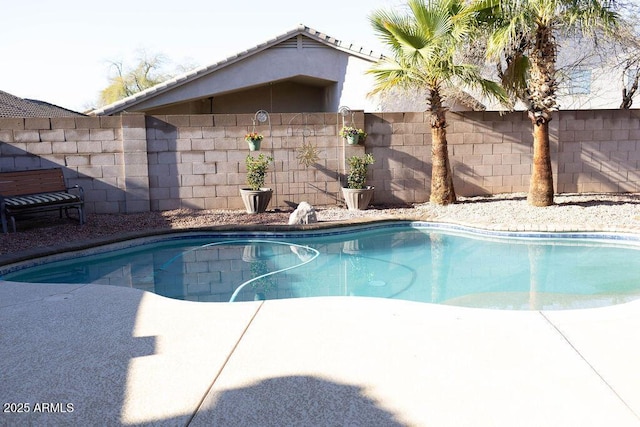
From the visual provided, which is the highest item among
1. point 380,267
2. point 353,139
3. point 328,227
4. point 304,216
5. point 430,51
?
point 430,51

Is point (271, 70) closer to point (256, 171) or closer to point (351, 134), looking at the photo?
point (351, 134)

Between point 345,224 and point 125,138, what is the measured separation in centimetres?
458

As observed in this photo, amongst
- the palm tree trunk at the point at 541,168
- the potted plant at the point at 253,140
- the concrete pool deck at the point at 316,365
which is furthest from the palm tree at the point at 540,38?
the concrete pool deck at the point at 316,365

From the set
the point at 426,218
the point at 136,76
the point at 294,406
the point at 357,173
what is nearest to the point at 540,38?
the point at 426,218

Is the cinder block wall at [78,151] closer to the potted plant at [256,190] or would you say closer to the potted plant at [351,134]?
the potted plant at [256,190]

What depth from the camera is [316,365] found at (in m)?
3.50

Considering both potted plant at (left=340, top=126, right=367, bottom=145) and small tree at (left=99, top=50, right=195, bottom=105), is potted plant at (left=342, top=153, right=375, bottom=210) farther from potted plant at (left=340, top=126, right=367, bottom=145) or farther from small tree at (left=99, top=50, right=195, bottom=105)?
small tree at (left=99, top=50, right=195, bottom=105)

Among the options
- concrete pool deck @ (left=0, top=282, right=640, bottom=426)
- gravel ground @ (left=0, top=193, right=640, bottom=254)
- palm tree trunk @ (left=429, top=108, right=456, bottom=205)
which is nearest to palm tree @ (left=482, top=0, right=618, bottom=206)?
gravel ground @ (left=0, top=193, right=640, bottom=254)

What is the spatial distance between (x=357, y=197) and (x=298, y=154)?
1.49 meters

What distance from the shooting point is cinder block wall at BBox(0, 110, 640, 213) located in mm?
10406

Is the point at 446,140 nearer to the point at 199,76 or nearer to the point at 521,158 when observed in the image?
the point at 521,158

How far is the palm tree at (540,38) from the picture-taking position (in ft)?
29.3

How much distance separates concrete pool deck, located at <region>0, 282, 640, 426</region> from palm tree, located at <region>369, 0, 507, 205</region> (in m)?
6.18

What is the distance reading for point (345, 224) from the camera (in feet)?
30.6
